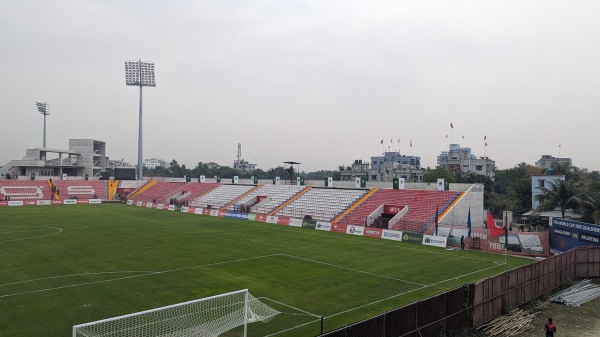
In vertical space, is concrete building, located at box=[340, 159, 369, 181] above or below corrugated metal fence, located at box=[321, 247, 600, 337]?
above

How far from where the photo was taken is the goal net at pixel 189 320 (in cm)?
1443

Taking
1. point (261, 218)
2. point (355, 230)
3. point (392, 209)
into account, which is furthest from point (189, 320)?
point (261, 218)

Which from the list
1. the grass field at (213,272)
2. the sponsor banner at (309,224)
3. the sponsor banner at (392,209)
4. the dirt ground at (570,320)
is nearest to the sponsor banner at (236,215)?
the sponsor banner at (309,224)

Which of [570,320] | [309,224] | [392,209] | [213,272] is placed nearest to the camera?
[570,320]

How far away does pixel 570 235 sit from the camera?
32.6 meters

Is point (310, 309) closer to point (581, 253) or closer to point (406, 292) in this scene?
point (406, 292)

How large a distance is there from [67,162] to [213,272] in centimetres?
9450

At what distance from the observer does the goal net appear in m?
14.4

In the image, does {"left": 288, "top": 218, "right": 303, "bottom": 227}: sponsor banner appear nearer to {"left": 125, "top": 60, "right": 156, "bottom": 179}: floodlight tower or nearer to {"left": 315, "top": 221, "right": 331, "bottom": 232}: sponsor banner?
{"left": 315, "top": 221, "right": 331, "bottom": 232}: sponsor banner

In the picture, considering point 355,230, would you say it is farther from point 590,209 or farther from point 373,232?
point 590,209

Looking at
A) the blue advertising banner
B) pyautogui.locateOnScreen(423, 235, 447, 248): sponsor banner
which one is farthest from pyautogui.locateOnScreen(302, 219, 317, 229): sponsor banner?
the blue advertising banner

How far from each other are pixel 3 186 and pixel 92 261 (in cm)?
6761

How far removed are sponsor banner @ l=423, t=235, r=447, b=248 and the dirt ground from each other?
17065 mm

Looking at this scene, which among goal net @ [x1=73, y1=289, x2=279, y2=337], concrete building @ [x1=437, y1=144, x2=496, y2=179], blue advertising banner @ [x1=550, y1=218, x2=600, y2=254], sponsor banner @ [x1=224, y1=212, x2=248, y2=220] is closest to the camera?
goal net @ [x1=73, y1=289, x2=279, y2=337]
